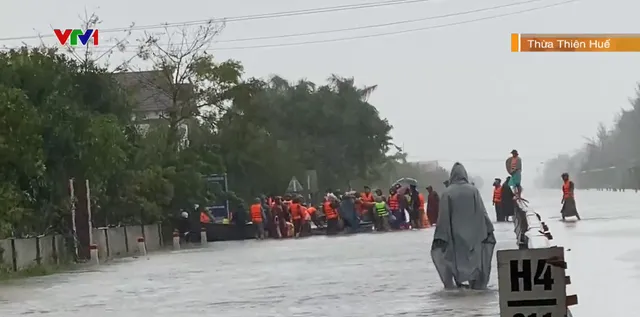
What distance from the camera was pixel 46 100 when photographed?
3198 centimetres

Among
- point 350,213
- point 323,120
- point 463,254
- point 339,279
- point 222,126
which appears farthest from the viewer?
point 323,120

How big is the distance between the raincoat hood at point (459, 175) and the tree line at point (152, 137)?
1452 cm

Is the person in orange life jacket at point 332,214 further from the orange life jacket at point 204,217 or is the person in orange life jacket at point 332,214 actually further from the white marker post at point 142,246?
the white marker post at point 142,246

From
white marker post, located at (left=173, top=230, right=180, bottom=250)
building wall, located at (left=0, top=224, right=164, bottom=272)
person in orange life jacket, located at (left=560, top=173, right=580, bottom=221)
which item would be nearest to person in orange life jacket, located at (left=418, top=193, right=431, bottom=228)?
person in orange life jacket, located at (left=560, top=173, right=580, bottom=221)

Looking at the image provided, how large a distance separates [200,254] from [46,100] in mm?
5861

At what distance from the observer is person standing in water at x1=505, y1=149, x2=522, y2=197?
3366 cm

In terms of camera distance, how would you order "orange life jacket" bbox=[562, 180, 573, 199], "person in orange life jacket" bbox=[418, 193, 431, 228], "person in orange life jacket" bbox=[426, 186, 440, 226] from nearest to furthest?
"orange life jacket" bbox=[562, 180, 573, 199] → "person in orange life jacket" bbox=[418, 193, 431, 228] → "person in orange life jacket" bbox=[426, 186, 440, 226]

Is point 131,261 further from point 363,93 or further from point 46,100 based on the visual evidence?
point 363,93

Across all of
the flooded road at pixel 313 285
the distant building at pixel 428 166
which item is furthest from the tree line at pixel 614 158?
the flooded road at pixel 313 285

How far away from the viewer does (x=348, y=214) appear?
43.3m

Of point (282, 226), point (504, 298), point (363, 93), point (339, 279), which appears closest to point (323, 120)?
point (363, 93)

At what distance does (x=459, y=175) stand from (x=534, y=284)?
1016 cm

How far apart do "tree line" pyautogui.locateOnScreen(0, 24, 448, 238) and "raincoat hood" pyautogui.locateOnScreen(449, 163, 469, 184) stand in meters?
14.5

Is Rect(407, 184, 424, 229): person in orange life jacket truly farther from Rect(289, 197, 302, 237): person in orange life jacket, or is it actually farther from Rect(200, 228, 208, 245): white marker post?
Rect(200, 228, 208, 245): white marker post
